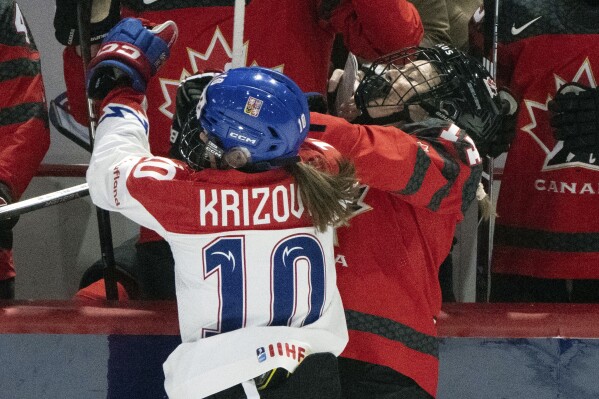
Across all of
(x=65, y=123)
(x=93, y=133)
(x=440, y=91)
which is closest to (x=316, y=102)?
(x=440, y=91)

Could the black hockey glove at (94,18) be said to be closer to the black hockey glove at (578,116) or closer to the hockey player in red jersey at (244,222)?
the hockey player in red jersey at (244,222)

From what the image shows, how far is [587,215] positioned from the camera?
6.06 ft

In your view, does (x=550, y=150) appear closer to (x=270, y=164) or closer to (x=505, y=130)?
(x=505, y=130)

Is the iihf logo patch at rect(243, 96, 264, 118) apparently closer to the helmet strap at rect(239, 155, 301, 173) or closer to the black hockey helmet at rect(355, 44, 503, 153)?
the helmet strap at rect(239, 155, 301, 173)

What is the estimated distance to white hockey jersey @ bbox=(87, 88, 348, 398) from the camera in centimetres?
137

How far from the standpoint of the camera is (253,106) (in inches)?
52.3

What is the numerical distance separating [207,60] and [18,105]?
424 millimetres

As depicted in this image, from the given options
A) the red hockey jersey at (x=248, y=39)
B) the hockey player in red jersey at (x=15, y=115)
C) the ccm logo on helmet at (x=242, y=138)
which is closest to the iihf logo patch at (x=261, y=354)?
the ccm logo on helmet at (x=242, y=138)

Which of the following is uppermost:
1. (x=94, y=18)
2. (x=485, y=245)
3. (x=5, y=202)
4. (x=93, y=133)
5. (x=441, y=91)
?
(x=94, y=18)

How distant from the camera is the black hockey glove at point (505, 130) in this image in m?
1.75

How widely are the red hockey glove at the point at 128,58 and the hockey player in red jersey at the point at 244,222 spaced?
5.1 inches

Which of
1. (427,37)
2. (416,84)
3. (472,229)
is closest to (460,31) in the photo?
(427,37)

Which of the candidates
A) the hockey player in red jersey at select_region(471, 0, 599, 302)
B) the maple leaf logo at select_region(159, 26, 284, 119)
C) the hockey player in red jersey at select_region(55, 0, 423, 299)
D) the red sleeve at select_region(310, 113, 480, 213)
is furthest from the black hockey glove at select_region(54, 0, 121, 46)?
the hockey player in red jersey at select_region(471, 0, 599, 302)

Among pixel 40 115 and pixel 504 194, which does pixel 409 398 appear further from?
pixel 40 115
